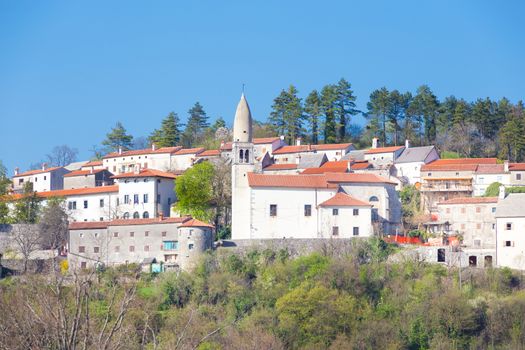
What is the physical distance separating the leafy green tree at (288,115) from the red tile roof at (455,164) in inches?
583

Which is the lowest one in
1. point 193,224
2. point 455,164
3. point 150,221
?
point 193,224

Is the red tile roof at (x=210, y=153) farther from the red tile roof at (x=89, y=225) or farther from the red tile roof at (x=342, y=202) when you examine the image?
the red tile roof at (x=342, y=202)

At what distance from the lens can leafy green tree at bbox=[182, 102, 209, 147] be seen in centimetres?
8800

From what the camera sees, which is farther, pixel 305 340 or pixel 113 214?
pixel 113 214

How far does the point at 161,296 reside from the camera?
49438 millimetres

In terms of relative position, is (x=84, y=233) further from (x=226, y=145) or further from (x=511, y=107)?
(x=511, y=107)

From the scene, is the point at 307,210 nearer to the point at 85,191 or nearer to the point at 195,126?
the point at 85,191

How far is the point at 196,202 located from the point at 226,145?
15.7m

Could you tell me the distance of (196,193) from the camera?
59.2 metres

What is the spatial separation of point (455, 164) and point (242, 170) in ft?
63.7

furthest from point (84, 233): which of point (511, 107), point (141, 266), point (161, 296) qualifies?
point (511, 107)

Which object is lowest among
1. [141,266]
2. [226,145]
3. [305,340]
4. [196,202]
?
[305,340]

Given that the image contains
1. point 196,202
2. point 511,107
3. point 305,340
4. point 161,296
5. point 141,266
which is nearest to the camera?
point 305,340

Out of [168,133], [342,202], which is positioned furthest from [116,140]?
[342,202]
